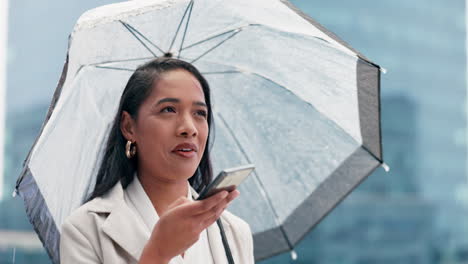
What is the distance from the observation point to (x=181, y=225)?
5.12 feet

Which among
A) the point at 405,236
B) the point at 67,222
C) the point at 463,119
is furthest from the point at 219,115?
the point at 463,119

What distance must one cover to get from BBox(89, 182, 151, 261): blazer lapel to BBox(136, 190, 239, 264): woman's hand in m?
0.13

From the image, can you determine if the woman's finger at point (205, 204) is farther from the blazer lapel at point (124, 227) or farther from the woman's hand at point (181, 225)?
the blazer lapel at point (124, 227)

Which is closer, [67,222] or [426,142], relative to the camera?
[67,222]

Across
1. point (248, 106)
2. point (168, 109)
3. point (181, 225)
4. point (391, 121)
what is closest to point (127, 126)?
point (168, 109)

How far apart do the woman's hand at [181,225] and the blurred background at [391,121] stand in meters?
29.3

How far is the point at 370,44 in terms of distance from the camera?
161 feet

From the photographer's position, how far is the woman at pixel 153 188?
5.29 feet

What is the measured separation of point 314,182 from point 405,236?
41000 millimetres

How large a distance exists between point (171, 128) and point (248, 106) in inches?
26.0

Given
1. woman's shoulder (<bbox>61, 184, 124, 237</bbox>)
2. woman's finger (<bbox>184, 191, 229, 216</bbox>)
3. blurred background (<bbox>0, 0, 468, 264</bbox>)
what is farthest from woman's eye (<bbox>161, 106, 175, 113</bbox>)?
blurred background (<bbox>0, 0, 468, 264</bbox>)

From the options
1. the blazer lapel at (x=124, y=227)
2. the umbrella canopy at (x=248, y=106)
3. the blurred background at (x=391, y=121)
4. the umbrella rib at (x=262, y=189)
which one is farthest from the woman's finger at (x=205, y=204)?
the blurred background at (x=391, y=121)

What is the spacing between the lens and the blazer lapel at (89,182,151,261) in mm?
1732

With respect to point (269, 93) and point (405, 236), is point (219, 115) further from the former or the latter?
point (405, 236)
